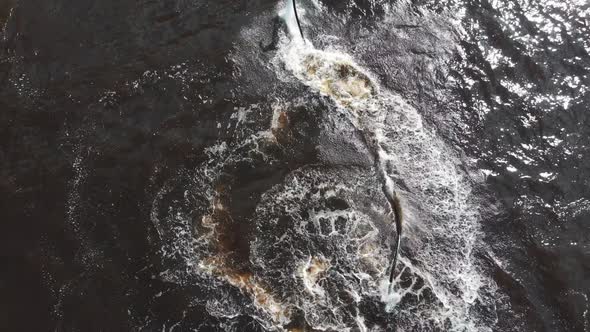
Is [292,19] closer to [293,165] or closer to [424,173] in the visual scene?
[293,165]

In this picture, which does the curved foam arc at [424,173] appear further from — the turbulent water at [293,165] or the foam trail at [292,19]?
the foam trail at [292,19]

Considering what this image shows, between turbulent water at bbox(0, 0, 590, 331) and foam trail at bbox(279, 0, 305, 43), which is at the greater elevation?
Result: foam trail at bbox(279, 0, 305, 43)

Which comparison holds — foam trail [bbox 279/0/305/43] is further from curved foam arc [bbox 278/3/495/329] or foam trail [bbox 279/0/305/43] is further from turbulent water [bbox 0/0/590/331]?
curved foam arc [bbox 278/3/495/329]

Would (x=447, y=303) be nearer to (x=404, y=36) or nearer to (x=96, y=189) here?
(x=404, y=36)

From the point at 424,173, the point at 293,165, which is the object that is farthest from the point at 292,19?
the point at 424,173

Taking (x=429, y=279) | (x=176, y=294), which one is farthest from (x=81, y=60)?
(x=429, y=279)

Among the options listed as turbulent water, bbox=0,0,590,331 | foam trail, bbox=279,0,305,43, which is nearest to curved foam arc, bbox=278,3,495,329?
turbulent water, bbox=0,0,590,331

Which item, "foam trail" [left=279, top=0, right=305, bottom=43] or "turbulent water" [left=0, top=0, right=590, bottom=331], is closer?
"turbulent water" [left=0, top=0, right=590, bottom=331]
